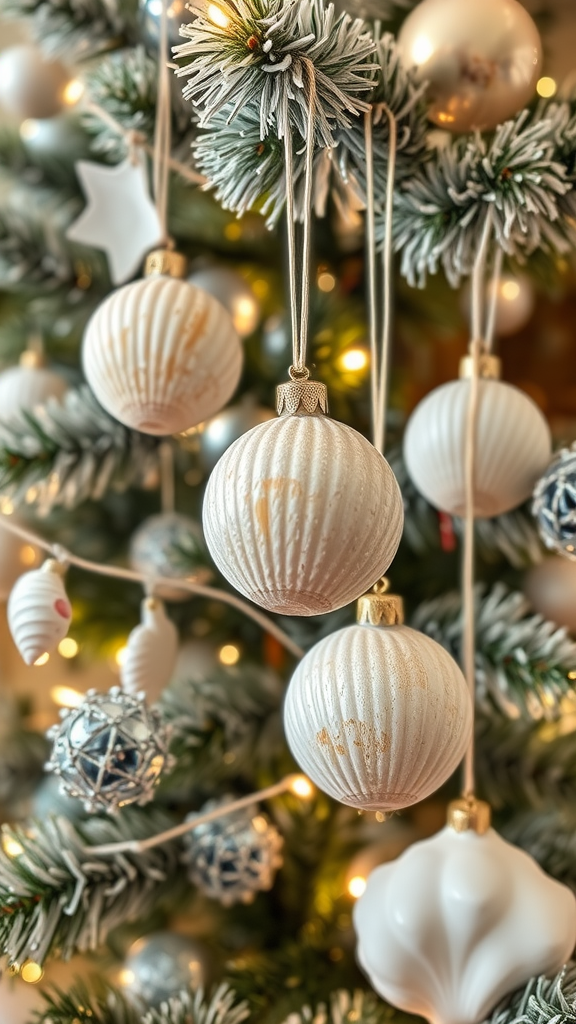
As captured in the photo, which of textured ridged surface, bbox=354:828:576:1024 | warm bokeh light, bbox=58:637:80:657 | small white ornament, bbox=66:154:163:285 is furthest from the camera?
warm bokeh light, bbox=58:637:80:657

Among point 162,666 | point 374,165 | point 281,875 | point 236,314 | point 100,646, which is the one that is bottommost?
point 281,875

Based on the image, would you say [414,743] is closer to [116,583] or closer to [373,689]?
[373,689]

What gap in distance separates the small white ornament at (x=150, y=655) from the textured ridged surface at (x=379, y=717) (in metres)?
0.14

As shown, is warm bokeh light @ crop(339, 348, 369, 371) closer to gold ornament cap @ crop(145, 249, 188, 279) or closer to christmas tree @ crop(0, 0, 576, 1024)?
christmas tree @ crop(0, 0, 576, 1024)

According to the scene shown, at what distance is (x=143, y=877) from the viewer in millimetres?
548

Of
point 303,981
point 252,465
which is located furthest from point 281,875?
point 252,465

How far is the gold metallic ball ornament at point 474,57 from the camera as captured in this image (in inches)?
18.0

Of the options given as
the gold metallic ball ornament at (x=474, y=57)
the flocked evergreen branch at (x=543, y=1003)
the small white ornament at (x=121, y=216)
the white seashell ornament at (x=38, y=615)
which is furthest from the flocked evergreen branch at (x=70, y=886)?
the gold metallic ball ornament at (x=474, y=57)

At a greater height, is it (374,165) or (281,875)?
(374,165)

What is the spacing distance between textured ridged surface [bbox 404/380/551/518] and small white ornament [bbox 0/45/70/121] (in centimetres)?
37

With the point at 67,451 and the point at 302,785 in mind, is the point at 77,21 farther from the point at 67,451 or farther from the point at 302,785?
the point at 302,785

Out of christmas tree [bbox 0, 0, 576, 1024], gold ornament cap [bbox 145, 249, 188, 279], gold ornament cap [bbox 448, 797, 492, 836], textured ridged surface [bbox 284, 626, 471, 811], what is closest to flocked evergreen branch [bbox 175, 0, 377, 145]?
christmas tree [bbox 0, 0, 576, 1024]

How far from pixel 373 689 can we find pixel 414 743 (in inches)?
1.1

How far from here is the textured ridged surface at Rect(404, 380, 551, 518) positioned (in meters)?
0.50
